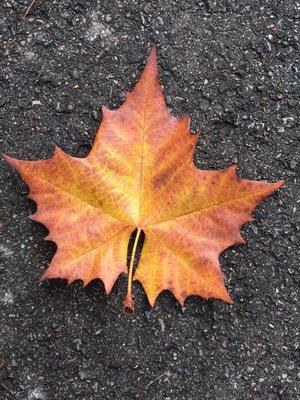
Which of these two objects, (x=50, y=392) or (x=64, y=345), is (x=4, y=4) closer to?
(x=64, y=345)

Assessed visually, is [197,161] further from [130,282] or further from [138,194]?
[130,282]

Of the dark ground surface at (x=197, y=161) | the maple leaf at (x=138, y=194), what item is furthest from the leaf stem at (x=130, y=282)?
the dark ground surface at (x=197, y=161)

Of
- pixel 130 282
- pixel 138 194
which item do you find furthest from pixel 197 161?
pixel 130 282

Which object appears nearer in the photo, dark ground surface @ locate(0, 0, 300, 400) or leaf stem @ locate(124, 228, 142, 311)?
leaf stem @ locate(124, 228, 142, 311)

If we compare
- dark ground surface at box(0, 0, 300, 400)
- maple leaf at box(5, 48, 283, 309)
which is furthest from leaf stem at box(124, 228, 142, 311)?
dark ground surface at box(0, 0, 300, 400)

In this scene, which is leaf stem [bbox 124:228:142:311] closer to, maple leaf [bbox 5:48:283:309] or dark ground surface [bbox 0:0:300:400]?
maple leaf [bbox 5:48:283:309]

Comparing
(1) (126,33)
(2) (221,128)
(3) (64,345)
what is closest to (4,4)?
(1) (126,33)
